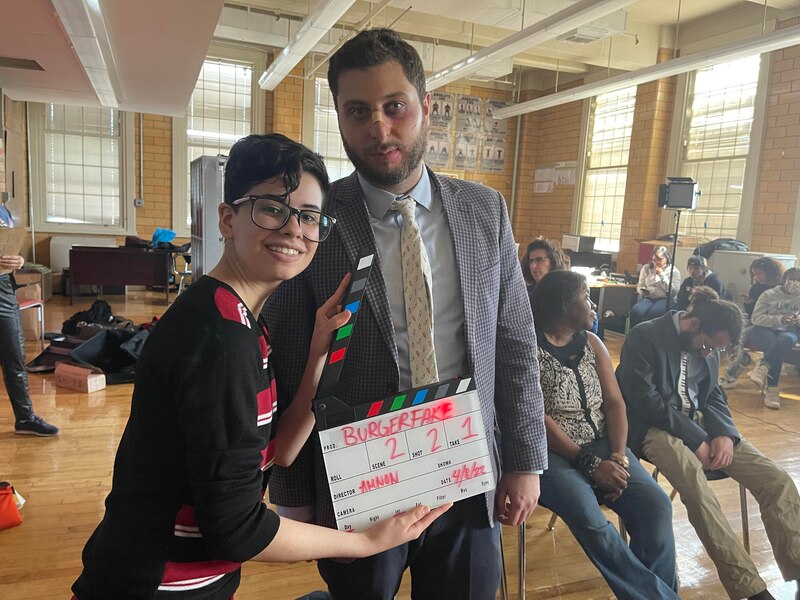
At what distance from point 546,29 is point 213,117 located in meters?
6.40

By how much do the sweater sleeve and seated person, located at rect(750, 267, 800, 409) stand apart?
17.7ft

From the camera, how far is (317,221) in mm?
913

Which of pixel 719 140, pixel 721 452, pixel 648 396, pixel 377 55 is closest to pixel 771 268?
pixel 719 140

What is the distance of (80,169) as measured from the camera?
29.9ft

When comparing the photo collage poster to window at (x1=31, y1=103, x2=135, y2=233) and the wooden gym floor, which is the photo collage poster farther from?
the wooden gym floor

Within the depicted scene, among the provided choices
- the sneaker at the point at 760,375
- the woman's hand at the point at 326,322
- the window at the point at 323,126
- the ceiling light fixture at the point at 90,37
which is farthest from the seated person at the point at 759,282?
the window at the point at 323,126

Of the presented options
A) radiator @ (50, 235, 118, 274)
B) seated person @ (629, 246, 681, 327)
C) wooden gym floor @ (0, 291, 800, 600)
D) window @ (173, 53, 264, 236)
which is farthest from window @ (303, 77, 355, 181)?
wooden gym floor @ (0, 291, 800, 600)

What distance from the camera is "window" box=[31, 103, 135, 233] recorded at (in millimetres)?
8891

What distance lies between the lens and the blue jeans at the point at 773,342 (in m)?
5.12

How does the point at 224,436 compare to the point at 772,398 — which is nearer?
the point at 224,436

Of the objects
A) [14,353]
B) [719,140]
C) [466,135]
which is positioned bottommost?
[14,353]

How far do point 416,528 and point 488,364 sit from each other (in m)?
0.43

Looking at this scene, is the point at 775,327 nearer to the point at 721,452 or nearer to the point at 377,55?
the point at 721,452

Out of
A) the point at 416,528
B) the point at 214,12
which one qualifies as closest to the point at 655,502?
the point at 416,528
